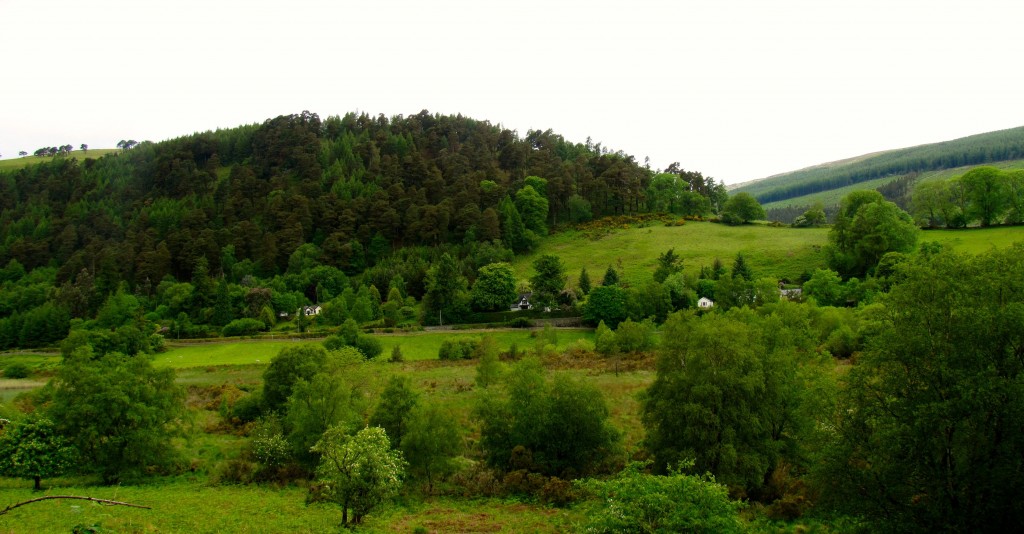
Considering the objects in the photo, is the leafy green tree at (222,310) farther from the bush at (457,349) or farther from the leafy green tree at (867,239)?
the leafy green tree at (867,239)

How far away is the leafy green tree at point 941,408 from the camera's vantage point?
659 inches

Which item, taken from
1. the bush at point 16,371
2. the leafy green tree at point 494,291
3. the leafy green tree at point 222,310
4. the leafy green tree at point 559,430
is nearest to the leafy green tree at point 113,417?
the leafy green tree at point 559,430

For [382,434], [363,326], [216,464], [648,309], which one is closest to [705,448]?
[382,434]

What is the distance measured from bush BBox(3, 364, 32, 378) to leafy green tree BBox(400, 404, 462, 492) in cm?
5867

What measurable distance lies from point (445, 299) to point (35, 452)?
50658 mm

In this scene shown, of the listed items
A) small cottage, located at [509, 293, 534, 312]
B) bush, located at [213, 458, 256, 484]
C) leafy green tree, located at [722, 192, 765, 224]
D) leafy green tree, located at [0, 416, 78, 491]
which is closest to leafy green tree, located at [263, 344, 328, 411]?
bush, located at [213, 458, 256, 484]

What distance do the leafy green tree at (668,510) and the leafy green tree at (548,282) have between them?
58699mm

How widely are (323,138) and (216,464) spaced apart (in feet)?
427


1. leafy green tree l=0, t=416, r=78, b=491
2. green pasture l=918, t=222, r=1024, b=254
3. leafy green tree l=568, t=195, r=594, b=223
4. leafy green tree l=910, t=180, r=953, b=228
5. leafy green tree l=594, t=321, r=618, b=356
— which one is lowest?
leafy green tree l=594, t=321, r=618, b=356

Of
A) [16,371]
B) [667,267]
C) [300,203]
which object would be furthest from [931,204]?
[16,371]

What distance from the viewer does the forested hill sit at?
100 meters

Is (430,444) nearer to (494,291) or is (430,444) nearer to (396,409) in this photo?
(396,409)

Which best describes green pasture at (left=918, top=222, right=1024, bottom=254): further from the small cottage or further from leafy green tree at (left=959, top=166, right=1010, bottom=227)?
the small cottage

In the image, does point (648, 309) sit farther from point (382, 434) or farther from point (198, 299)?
point (198, 299)
